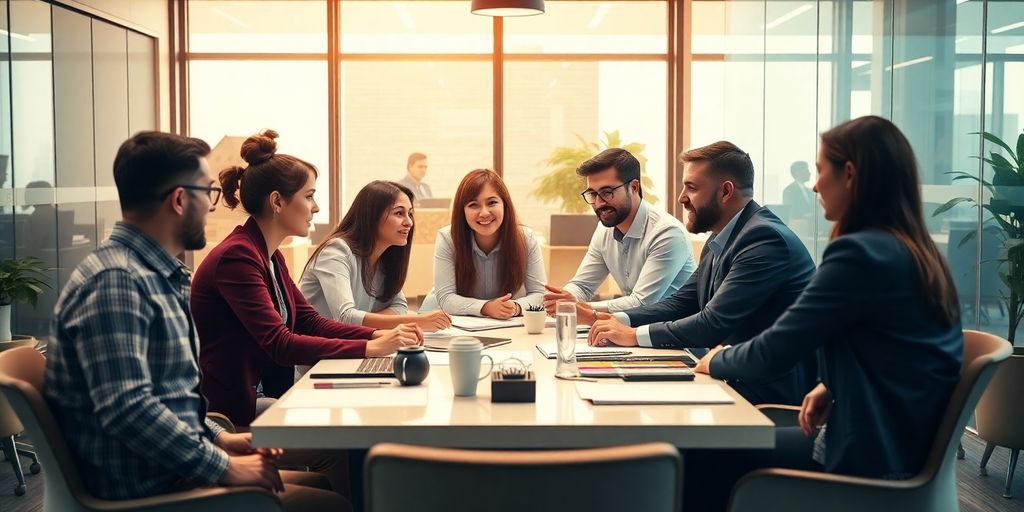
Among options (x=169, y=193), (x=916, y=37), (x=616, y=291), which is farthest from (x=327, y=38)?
(x=169, y=193)

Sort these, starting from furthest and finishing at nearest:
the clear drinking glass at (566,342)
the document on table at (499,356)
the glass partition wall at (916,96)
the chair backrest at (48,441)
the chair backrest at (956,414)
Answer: the glass partition wall at (916,96)
the document on table at (499,356)
the clear drinking glass at (566,342)
the chair backrest at (956,414)
the chair backrest at (48,441)

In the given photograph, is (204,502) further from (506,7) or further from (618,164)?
(506,7)

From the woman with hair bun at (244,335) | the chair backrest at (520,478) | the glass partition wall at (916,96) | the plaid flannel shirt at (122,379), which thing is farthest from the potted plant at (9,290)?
the glass partition wall at (916,96)

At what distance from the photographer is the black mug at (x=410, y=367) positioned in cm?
217

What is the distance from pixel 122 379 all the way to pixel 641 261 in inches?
109

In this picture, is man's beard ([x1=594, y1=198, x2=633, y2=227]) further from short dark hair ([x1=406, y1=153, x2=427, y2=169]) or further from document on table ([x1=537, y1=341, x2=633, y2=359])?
short dark hair ([x1=406, y1=153, x2=427, y2=169])

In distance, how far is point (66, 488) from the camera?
1.72m

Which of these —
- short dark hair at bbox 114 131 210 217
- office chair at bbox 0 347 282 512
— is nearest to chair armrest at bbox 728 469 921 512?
office chair at bbox 0 347 282 512

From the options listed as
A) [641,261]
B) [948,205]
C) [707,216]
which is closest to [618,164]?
[641,261]

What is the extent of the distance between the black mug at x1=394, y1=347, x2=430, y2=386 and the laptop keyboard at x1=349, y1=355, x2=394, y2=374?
0.53ft

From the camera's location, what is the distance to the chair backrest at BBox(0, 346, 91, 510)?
1.68 metres

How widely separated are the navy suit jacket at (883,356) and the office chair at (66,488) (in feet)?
3.79

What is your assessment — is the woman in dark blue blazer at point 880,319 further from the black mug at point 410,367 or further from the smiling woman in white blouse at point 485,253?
the smiling woman in white blouse at point 485,253

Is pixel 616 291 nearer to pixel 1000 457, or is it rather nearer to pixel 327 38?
pixel 327 38
